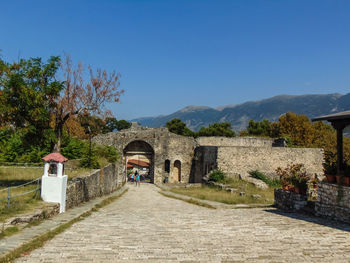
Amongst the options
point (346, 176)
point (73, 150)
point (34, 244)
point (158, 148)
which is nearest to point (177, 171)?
Result: point (158, 148)

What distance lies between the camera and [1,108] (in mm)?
12234

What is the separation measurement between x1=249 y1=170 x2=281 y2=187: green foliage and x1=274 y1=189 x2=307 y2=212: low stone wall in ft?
44.9

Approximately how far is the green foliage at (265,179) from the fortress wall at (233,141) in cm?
921

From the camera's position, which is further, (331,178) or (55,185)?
(55,185)

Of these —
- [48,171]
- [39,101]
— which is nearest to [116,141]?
[39,101]

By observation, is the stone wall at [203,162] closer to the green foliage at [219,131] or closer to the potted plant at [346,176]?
the potted plant at [346,176]

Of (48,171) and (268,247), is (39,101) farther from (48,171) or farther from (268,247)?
(268,247)

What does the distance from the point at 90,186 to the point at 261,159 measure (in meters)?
18.9

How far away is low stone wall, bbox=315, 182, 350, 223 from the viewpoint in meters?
9.38

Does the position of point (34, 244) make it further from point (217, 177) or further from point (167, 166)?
point (167, 166)

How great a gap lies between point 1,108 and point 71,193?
4246mm

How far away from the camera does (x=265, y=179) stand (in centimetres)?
2770

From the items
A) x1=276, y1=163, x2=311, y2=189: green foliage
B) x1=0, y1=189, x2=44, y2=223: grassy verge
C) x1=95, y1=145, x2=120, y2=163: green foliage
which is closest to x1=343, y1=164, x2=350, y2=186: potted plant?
x1=276, y1=163, x2=311, y2=189: green foliage

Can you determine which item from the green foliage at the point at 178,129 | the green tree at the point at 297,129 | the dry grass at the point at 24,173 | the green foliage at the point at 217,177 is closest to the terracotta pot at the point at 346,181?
the dry grass at the point at 24,173
